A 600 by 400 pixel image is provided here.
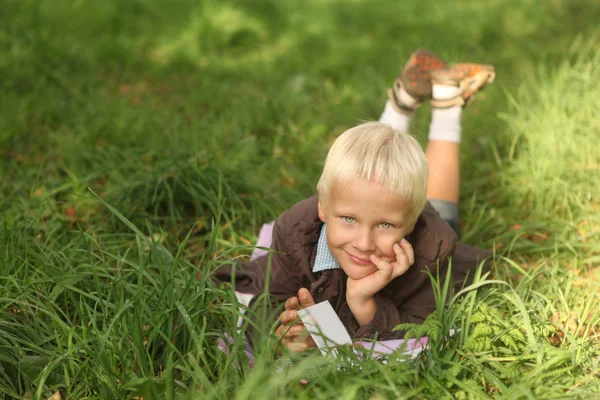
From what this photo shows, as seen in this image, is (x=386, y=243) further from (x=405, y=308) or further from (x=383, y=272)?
(x=405, y=308)

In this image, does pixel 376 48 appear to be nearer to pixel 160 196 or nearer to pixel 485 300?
pixel 160 196

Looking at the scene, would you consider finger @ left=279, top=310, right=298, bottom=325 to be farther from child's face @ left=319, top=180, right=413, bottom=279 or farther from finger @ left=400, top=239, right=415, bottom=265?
finger @ left=400, top=239, right=415, bottom=265

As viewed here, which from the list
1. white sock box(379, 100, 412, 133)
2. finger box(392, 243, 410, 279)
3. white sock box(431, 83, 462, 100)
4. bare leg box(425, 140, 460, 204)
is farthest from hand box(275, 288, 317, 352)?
white sock box(431, 83, 462, 100)

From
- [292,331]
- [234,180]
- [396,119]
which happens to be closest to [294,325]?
[292,331]

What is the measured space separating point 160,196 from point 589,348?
1860 mm

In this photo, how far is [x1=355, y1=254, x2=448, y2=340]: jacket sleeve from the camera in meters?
2.31

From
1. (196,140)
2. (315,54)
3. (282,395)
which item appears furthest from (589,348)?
(315,54)

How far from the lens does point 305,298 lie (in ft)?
7.51

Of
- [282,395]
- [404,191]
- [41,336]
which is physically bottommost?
[41,336]

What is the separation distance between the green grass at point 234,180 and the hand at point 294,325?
0.62 feet

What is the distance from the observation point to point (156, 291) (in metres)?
2.17

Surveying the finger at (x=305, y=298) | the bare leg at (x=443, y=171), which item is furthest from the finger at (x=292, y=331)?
the bare leg at (x=443, y=171)

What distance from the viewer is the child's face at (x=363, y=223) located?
6.95ft

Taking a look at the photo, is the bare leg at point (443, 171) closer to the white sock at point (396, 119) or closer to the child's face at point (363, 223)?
the white sock at point (396, 119)
